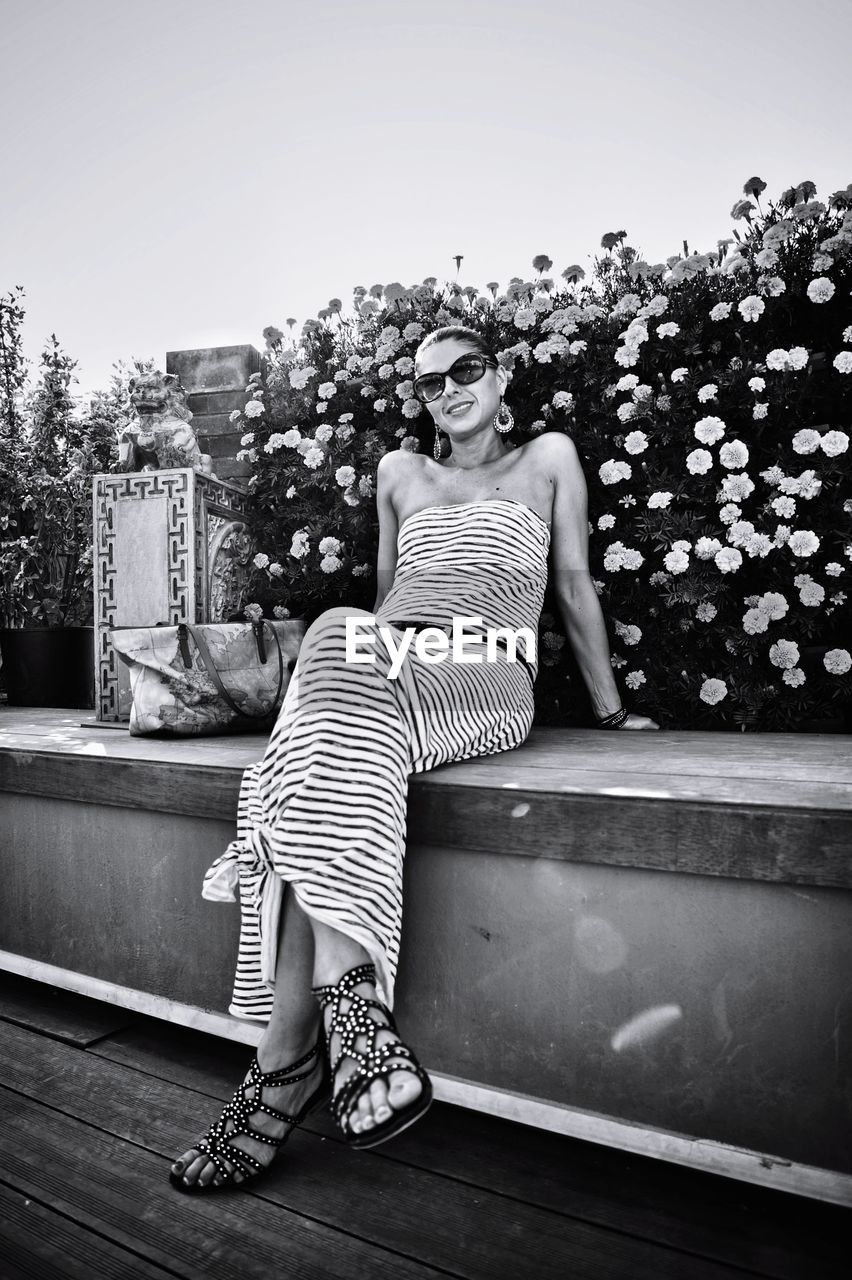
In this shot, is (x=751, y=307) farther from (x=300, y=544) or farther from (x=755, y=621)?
(x=300, y=544)

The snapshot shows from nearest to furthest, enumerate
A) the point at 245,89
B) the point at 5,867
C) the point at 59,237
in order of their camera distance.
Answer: the point at 5,867 → the point at 245,89 → the point at 59,237

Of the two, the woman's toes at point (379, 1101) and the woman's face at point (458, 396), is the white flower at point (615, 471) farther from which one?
the woman's toes at point (379, 1101)

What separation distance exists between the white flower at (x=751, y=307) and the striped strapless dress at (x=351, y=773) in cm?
114

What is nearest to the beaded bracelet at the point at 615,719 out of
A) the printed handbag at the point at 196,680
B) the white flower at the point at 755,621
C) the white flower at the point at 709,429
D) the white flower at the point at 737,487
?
the white flower at the point at 755,621

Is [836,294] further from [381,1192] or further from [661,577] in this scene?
[381,1192]

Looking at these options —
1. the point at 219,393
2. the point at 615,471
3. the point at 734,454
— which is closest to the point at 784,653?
the point at 734,454

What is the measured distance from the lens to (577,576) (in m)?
1.90

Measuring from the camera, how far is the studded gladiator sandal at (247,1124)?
1.02m

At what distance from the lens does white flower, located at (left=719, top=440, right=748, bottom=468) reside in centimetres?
194

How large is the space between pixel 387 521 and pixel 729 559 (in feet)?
2.97

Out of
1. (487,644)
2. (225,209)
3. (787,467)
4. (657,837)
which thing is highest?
(225,209)

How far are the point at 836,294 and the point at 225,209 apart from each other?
2869 millimetres

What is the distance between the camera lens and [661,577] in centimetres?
204

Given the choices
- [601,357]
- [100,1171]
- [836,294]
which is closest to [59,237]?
[601,357]
